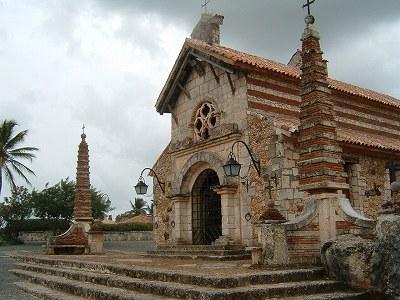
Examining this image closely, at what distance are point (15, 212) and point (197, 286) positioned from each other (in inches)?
1659

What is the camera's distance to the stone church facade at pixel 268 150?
29.5 feet

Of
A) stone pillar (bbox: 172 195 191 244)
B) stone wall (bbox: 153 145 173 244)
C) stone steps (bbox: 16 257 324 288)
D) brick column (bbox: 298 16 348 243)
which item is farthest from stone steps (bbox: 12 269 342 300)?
stone wall (bbox: 153 145 173 244)

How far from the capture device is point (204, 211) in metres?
17.3

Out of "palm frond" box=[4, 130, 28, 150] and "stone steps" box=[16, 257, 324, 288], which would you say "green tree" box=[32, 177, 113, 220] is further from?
"stone steps" box=[16, 257, 324, 288]

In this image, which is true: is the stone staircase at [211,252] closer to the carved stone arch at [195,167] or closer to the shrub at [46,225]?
the carved stone arch at [195,167]

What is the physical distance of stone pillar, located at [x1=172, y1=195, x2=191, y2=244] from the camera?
1720cm

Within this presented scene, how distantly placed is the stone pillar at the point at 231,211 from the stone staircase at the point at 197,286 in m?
5.48

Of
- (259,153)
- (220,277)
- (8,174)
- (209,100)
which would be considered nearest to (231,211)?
(259,153)

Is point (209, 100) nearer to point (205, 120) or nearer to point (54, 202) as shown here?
point (205, 120)

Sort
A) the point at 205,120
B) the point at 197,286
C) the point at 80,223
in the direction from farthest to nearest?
the point at 80,223 < the point at 205,120 < the point at 197,286

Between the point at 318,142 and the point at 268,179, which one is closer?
the point at 318,142

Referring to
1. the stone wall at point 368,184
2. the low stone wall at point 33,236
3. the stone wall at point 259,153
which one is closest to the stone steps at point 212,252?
the stone wall at point 259,153

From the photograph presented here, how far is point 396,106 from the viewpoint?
19438 mm

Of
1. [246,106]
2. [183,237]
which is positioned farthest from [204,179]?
[246,106]
